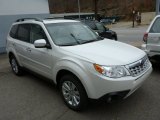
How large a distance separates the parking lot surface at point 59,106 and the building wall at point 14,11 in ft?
20.7

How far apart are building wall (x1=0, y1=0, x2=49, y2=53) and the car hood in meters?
7.72

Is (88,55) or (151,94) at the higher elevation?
(88,55)

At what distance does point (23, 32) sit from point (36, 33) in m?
0.83

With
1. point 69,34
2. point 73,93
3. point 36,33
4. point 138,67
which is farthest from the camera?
point 36,33

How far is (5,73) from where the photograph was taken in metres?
7.25

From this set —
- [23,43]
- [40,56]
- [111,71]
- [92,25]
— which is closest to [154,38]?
[111,71]

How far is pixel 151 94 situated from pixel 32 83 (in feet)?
10.2

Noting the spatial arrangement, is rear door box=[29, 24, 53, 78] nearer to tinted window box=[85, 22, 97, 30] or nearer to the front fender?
the front fender

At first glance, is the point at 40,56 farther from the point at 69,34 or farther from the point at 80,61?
the point at 80,61

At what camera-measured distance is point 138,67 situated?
157 inches

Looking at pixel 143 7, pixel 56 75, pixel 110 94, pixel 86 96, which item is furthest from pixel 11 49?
pixel 143 7

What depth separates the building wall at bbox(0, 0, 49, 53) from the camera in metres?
11.2

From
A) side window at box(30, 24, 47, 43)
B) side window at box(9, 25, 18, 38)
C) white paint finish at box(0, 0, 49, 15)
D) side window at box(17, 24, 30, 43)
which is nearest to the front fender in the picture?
side window at box(30, 24, 47, 43)

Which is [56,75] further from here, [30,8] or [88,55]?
[30,8]
